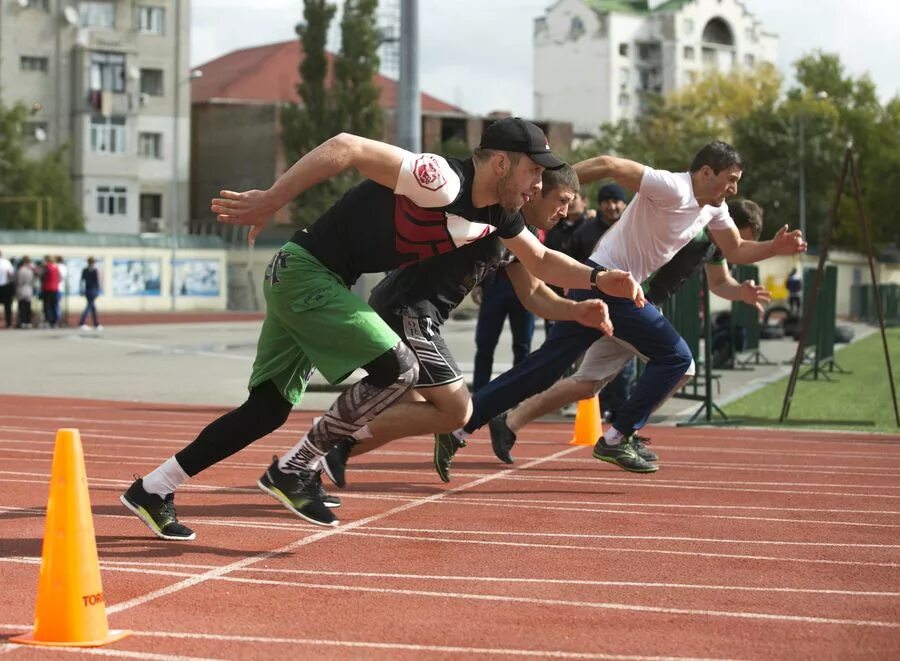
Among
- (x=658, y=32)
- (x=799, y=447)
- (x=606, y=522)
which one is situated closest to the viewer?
(x=606, y=522)

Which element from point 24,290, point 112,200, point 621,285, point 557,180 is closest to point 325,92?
point 112,200

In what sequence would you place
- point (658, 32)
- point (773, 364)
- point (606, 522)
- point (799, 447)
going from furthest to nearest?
point (658, 32) < point (773, 364) < point (799, 447) < point (606, 522)

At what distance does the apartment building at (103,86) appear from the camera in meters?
68.2

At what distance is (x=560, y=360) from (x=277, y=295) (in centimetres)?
301

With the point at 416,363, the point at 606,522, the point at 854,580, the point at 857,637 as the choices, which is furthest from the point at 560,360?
the point at 857,637

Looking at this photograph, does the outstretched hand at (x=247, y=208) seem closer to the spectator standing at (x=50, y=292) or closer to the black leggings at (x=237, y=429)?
the black leggings at (x=237, y=429)

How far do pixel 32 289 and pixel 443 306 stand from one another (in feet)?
103

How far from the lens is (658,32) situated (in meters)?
120

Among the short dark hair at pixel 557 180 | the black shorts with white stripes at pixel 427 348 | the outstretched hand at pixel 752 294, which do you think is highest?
the short dark hair at pixel 557 180

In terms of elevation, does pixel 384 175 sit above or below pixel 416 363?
above

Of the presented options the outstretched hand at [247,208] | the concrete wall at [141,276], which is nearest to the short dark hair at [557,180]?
the outstretched hand at [247,208]

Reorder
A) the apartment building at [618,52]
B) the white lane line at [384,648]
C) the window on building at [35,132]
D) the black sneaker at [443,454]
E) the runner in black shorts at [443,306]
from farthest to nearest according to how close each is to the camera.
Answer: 1. the apartment building at [618,52]
2. the window on building at [35,132]
3. the black sneaker at [443,454]
4. the runner in black shorts at [443,306]
5. the white lane line at [384,648]

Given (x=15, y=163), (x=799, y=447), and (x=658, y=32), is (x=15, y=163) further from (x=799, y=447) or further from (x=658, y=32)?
(x=658, y=32)

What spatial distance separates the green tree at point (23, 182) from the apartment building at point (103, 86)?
9.93 feet
